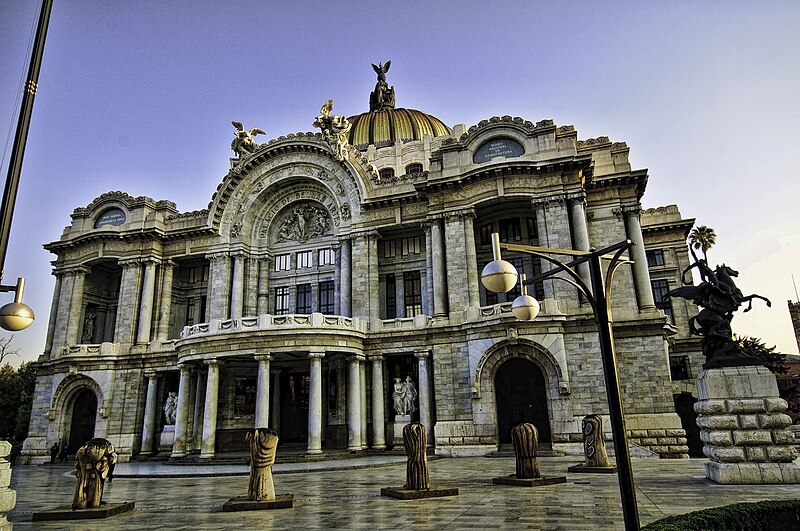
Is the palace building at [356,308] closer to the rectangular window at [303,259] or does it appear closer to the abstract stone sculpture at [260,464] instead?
the rectangular window at [303,259]

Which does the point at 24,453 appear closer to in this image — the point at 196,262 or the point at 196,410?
the point at 196,410

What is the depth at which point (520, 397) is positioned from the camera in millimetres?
27641

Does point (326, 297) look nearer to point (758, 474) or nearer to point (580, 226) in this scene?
point (580, 226)

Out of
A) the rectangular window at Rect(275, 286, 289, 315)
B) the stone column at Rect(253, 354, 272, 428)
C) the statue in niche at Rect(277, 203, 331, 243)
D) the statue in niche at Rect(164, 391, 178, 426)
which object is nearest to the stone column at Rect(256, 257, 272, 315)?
the rectangular window at Rect(275, 286, 289, 315)

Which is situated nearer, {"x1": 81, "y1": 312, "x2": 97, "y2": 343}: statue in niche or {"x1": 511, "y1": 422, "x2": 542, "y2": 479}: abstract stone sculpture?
{"x1": 511, "y1": 422, "x2": 542, "y2": 479}: abstract stone sculpture

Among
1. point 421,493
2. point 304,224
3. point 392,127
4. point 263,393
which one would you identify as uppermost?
point 392,127

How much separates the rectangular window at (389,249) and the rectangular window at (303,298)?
5.85m

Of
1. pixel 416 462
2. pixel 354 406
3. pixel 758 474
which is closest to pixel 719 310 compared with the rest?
pixel 758 474

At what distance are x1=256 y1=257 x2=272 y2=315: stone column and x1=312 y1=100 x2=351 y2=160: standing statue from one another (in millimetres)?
9085

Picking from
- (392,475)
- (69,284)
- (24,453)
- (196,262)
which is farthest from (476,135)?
(24,453)

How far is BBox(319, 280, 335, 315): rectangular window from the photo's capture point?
116ft

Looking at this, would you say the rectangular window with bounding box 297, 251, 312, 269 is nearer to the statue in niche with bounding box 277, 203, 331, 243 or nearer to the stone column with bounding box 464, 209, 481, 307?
the statue in niche with bounding box 277, 203, 331, 243

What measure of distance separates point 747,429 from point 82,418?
129 feet

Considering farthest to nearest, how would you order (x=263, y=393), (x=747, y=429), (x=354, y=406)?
(x=354, y=406) < (x=263, y=393) < (x=747, y=429)
